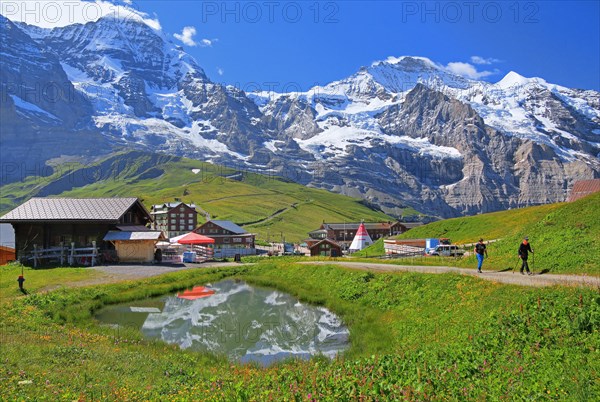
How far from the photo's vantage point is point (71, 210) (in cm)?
5503

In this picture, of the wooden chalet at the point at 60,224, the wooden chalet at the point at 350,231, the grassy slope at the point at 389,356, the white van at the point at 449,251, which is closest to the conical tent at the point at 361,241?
the white van at the point at 449,251

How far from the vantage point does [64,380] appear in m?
13.7

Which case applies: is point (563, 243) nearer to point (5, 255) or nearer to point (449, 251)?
point (449, 251)

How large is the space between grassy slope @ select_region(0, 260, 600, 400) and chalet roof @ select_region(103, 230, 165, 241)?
23.3 metres

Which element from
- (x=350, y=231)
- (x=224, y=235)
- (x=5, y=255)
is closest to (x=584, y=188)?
(x=5, y=255)

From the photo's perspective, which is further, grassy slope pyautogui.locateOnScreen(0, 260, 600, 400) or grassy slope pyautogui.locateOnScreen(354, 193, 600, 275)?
grassy slope pyautogui.locateOnScreen(354, 193, 600, 275)

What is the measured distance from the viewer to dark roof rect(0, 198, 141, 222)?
5234cm

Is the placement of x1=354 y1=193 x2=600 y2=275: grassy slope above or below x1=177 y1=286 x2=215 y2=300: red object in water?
above

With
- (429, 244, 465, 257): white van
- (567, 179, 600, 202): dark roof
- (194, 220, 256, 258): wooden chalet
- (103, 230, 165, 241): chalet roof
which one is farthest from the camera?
(194, 220, 256, 258): wooden chalet

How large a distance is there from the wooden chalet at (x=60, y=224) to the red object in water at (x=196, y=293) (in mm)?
16608

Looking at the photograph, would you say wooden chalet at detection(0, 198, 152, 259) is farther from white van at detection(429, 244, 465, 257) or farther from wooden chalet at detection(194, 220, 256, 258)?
wooden chalet at detection(194, 220, 256, 258)

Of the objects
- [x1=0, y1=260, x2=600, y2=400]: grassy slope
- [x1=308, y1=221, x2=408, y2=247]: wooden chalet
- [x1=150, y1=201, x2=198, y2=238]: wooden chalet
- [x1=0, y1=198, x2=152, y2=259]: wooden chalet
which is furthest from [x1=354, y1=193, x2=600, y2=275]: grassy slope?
[x1=150, y1=201, x2=198, y2=238]: wooden chalet

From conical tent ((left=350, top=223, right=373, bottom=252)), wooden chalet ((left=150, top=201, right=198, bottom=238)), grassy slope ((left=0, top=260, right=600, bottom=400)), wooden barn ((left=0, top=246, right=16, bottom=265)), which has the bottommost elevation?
grassy slope ((left=0, top=260, right=600, bottom=400))

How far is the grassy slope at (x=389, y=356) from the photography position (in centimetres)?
1148
